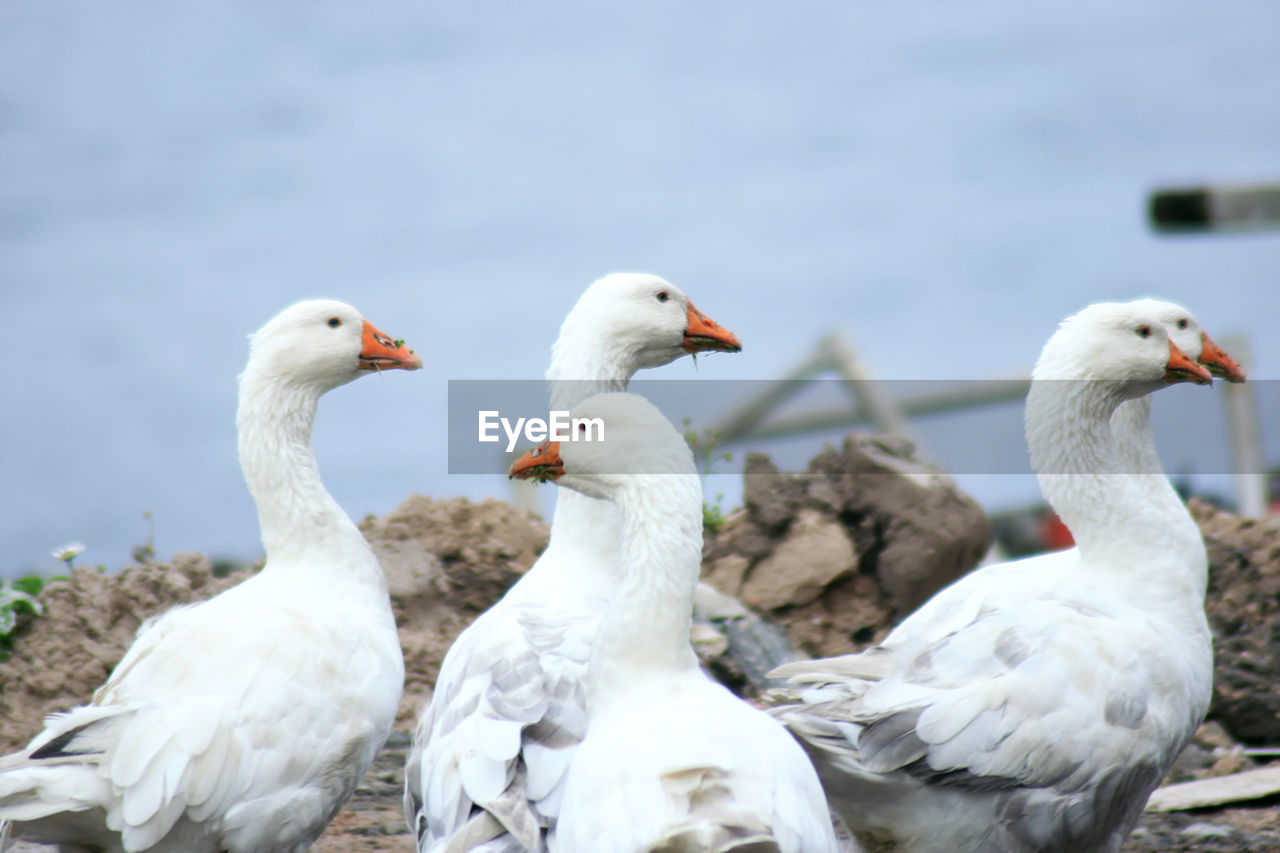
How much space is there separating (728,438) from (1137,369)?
3.33 metres

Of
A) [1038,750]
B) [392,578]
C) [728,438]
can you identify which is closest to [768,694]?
[1038,750]

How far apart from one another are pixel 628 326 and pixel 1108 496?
6.15 feet

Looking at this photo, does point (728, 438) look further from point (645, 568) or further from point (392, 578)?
point (645, 568)

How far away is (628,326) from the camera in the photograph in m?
5.45

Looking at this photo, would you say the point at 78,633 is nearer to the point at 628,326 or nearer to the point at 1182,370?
the point at 628,326

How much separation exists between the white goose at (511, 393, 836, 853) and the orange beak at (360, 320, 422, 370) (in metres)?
1.30

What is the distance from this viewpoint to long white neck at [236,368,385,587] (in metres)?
4.99

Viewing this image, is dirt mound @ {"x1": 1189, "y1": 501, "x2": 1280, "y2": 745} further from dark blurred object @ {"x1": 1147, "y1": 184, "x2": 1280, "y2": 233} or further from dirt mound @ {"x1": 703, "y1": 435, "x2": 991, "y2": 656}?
dark blurred object @ {"x1": 1147, "y1": 184, "x2": 1280, "y2": 233}

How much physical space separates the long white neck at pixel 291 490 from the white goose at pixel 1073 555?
161 centimetres

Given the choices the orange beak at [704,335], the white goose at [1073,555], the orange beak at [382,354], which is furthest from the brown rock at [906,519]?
the orange beak at [382,354]

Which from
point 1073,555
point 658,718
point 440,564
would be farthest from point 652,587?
point 440,564

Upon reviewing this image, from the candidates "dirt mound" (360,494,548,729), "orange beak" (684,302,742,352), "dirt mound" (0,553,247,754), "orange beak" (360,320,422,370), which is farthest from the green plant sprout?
"orange beak" (684,302,742,352)

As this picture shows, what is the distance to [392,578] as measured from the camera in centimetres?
660

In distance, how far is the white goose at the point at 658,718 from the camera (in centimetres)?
328
